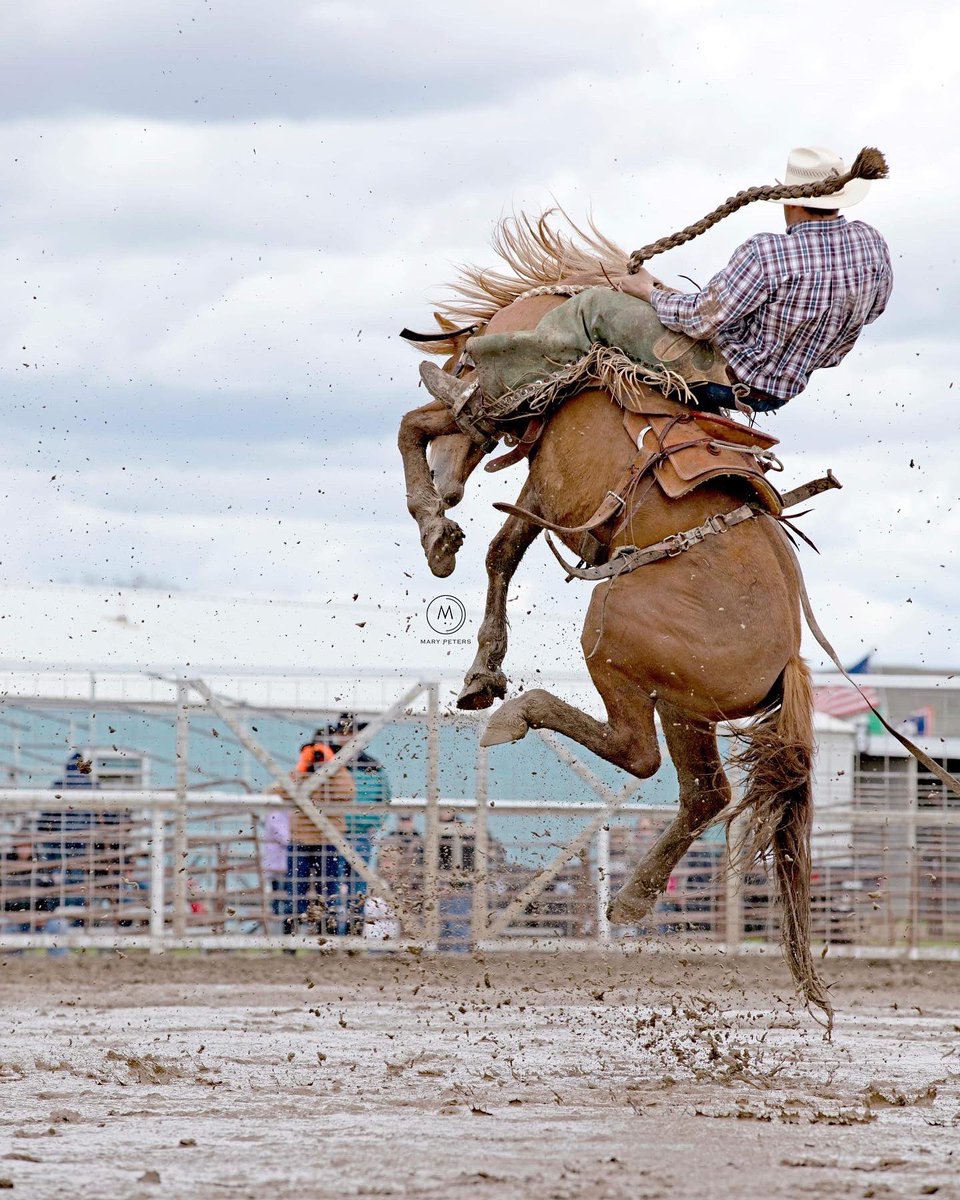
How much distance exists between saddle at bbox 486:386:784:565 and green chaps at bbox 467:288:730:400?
0.54ft

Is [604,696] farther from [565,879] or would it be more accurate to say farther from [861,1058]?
[565,879]

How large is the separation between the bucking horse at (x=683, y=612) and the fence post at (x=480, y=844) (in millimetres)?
4590

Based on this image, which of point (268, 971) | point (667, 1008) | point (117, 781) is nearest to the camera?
point (667, 1008)

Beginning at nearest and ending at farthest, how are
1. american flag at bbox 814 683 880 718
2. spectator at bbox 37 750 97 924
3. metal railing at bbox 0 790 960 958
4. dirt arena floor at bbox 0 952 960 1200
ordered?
dirt arena floor at bbox 0 952 960 1200
metal railing at bbox 0 790 960 958
spectator at bbox 37 750 97 924
american flag at bbox 814 683 880 718

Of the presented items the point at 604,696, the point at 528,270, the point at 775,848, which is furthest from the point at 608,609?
the point at 528,270

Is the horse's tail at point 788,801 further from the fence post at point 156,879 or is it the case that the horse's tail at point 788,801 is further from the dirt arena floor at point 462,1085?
the fence post at point 156,879

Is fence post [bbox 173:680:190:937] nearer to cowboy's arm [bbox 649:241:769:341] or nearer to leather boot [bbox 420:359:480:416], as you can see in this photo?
leather boot [bbox 420:359:480:416]

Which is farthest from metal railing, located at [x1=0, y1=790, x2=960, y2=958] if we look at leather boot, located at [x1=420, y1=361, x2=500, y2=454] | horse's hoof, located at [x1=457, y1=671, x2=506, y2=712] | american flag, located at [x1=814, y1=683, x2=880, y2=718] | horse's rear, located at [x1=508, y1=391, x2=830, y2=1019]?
horse's rear, located at [x1=508, y1=391, x2=830, y2=1019]

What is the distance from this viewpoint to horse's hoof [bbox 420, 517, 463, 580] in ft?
24.2

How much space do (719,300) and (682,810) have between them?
1.95 meters

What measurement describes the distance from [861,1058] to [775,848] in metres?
1.57

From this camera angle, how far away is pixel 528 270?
766 cm

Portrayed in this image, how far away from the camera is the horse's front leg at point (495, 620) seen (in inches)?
297

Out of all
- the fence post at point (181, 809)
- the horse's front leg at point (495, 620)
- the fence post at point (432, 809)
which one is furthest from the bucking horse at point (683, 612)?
the fence post at point (181, 809)
